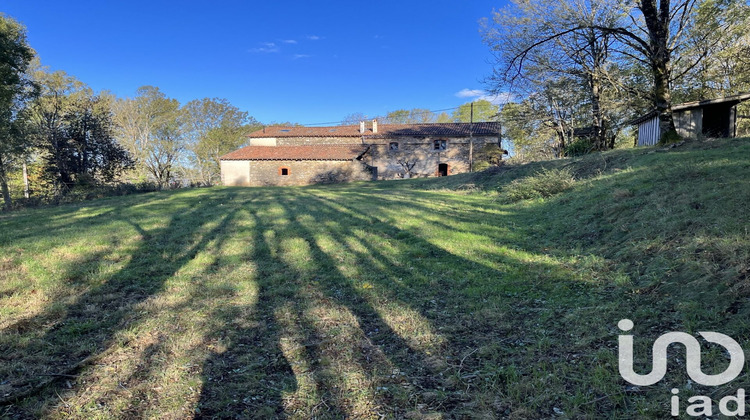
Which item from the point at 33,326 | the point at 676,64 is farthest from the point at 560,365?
the point at 676,64

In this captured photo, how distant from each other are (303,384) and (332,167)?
104 feet

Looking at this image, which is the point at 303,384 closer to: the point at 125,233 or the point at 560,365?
the point at 560,365

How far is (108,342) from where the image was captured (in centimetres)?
348

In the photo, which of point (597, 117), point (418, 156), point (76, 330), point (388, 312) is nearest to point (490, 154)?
point (418, 156)

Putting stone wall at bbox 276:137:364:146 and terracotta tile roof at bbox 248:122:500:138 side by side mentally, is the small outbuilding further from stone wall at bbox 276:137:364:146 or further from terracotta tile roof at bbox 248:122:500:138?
stone wall at bbox 276:137:364:146

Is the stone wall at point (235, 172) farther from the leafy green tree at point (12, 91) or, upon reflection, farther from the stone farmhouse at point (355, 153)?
the leafy green tree at point (12, 91)

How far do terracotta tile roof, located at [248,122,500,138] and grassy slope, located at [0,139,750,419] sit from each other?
2938 centimetres

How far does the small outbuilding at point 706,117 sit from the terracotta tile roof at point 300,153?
2395cm

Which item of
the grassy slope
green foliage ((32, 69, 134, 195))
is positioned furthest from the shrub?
green foliage ((32, 69, 134, 195))

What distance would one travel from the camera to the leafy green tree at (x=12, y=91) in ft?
60.0

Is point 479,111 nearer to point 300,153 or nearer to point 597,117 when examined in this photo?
point 300,153

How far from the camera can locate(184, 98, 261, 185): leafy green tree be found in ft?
149

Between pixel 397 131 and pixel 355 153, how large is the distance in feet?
18.4

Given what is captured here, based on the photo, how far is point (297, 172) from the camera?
34250 millimetres
